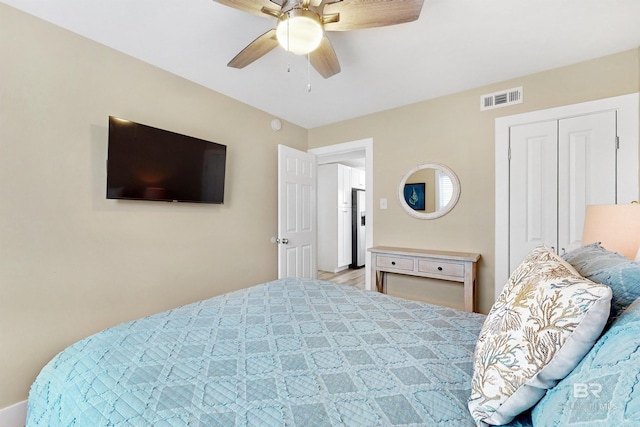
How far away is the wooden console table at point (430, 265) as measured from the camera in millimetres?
2438

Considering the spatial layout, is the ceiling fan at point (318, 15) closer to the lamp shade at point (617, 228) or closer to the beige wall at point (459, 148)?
the lamp shade at point (617, 228)

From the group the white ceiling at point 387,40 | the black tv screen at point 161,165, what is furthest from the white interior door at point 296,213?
the white ceiling at point 387,40

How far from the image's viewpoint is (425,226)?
294 cm

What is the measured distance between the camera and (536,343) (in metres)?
0.61

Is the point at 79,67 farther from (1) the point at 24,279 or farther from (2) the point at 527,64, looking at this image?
(2) the point at 527,64

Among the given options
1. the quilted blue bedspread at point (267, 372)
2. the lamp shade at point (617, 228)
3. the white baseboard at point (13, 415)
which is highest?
the lamp shade at point (617, 228)

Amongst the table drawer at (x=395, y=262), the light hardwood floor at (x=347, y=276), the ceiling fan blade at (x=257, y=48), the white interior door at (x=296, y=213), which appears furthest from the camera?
the light hardwood floor at (x=347, y=276)

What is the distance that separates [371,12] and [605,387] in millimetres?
1591

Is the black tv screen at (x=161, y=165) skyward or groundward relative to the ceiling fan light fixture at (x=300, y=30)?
groundward

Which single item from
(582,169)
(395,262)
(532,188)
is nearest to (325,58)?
(395,262)

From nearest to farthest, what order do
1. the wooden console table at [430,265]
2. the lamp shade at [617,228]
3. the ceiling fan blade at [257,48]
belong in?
the lamp shade at [617,228]
the ceiling fan blade at [257,48]
the wooden console table at [430,265]

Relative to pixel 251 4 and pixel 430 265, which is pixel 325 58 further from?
pixel 430 265

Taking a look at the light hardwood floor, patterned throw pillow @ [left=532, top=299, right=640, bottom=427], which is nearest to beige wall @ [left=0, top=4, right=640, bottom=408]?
the light hardwood floor

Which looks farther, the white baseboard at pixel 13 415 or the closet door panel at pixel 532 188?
the closet door panel at pixel 532 188
